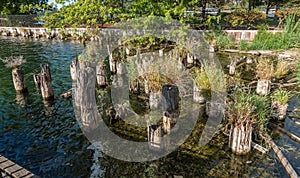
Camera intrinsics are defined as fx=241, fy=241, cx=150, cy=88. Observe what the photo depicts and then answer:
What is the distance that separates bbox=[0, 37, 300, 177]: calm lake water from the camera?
522 centimetres

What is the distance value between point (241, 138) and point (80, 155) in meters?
3.83

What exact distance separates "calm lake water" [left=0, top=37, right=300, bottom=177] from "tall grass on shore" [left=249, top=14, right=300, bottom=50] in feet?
24.1

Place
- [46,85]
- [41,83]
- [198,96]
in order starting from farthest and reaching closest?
1. [46,85]
2. [41,83]
3. [198,96]

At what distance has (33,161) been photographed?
568 centimetres

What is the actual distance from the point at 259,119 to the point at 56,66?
39.1ft

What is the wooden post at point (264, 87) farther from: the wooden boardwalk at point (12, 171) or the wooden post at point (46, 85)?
the wooden post at point (46, 85)

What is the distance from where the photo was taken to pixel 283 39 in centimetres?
1470

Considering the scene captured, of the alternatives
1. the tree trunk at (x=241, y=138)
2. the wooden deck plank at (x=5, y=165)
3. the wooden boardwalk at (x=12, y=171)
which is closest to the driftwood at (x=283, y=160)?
the tree trunk at (x=241, y=138)

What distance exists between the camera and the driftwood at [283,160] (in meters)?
4.72

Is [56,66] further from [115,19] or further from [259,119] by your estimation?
[259,119]

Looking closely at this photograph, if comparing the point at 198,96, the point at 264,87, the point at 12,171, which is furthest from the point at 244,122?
the point at 12,171

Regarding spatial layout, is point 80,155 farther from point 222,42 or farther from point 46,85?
point 222,42

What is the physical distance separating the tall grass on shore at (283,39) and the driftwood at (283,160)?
10406mm

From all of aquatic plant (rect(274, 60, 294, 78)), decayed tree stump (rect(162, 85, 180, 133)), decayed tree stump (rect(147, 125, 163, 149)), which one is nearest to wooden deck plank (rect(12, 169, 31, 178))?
decayed tree stump (rect(147, 125, 163, 149))
